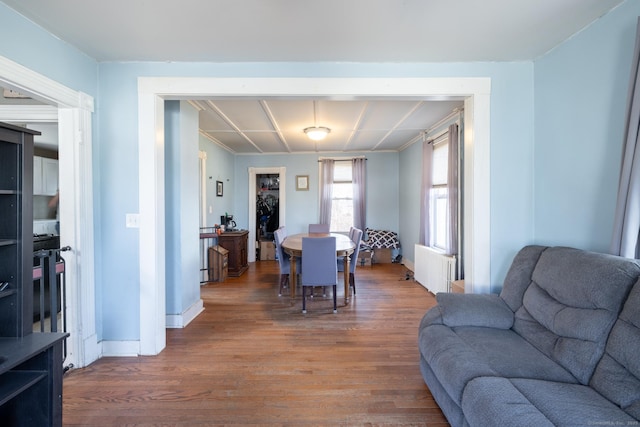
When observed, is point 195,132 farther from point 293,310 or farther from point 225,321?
Answer: point 293,310

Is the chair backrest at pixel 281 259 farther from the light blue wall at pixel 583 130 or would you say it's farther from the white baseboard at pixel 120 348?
the light blue wall at pixel 583 130

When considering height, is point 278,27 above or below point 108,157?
above

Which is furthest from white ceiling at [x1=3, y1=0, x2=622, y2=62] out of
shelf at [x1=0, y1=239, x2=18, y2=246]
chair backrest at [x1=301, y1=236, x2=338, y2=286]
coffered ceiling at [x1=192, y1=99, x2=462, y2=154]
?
chair backrest at [x1=301, y1=236, x2=338, y2=286]

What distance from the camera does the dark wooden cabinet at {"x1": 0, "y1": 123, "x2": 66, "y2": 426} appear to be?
4.57 ft

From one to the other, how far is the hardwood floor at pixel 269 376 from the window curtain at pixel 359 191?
3026 mm

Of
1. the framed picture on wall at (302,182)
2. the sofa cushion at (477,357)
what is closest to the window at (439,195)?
the sofa cushion at (477,357)

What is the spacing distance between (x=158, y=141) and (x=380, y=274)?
4.06 meters

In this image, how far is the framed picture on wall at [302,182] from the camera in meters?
6.49

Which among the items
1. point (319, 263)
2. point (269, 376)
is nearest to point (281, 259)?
point (319, 263)

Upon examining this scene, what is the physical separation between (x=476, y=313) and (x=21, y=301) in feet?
8.62

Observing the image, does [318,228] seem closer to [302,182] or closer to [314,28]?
[302,182]

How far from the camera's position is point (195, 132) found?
341cm

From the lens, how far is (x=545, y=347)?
62.1 inches

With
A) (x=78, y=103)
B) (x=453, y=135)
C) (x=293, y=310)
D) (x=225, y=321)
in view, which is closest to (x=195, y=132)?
(x=78, y=103)
